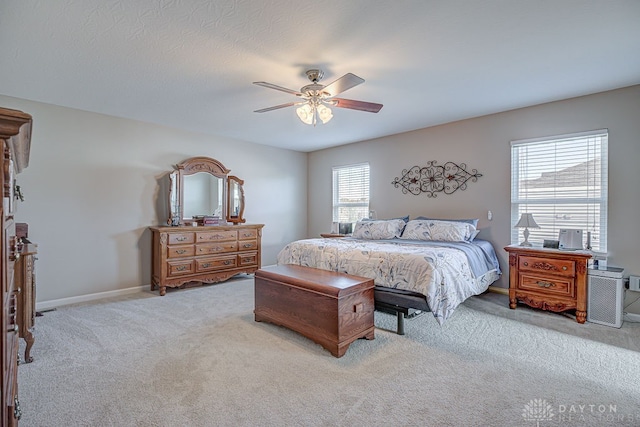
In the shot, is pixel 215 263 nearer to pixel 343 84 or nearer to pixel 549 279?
pixel 343 84

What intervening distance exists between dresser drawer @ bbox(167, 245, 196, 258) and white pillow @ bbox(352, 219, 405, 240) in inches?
96.4

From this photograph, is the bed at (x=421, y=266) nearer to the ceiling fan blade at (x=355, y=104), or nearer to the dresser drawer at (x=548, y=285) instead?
the dresser drawer at (x=548, y=285)

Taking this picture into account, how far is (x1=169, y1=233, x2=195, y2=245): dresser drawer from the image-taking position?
4438 mm

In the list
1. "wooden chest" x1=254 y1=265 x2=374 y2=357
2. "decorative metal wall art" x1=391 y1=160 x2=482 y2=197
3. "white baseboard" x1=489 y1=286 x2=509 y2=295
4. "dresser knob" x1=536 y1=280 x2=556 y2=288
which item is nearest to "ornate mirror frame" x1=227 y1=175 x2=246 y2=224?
"wooden chest" x1=254 y1=265 x2=374 y2=357

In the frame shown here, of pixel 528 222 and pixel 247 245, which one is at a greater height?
pixel 528 222

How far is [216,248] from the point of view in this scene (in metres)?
4.90

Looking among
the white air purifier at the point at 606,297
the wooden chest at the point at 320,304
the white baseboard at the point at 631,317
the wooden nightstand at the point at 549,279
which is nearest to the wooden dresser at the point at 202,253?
the wooden chest at the point at 320,304

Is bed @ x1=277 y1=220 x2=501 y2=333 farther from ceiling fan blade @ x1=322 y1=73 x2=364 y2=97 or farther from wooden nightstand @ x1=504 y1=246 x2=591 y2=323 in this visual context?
ceiling fan blade @ x1=322 y1=73 x2=364 y2=97

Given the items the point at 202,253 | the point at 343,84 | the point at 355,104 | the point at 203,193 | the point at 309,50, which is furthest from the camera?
the point at 203,193

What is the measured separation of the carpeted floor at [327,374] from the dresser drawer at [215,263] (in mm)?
1394

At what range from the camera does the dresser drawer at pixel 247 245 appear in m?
5.21

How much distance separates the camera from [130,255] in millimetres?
4488

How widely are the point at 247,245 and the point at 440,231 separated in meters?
3.05

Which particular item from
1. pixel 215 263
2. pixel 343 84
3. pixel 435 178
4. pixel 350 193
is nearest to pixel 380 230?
pixel 435 178
